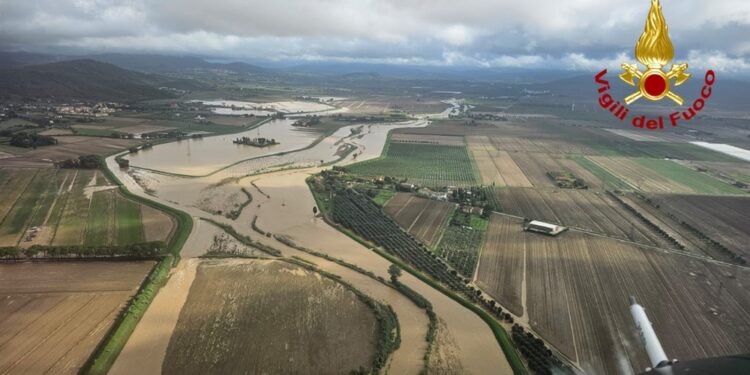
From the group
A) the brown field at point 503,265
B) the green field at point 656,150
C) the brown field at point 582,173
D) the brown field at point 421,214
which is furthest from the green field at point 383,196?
the green field at point 656,150

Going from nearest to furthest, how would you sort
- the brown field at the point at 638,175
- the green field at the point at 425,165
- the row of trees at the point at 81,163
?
the brown field at the point at 638,175, the row of trees at the point at 81,163, the green field at the point at 425,165

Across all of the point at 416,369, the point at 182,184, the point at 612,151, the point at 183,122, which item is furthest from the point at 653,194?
the point at 183,122

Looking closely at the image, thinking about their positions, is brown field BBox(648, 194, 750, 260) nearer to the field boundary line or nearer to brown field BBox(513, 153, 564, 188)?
the field boundary line

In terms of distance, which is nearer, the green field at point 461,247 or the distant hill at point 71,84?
the green field at point 461,247

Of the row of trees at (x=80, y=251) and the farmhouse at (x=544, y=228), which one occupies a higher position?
the farmhouse at (x=544, y=228)

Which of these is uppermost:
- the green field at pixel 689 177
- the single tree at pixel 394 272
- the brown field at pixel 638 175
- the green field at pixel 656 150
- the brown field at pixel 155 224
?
the green field at pixel 656 150


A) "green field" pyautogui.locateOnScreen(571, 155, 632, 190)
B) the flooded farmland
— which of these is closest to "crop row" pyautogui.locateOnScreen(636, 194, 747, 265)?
"green field" pyautogui.locateOnScreen(571, 155, 632, 190)

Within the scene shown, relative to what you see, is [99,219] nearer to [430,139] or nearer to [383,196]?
[383,196]

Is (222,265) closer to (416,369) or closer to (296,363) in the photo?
(296,363)

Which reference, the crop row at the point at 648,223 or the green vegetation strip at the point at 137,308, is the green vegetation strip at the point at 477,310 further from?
the crop row at the point at 648,223
